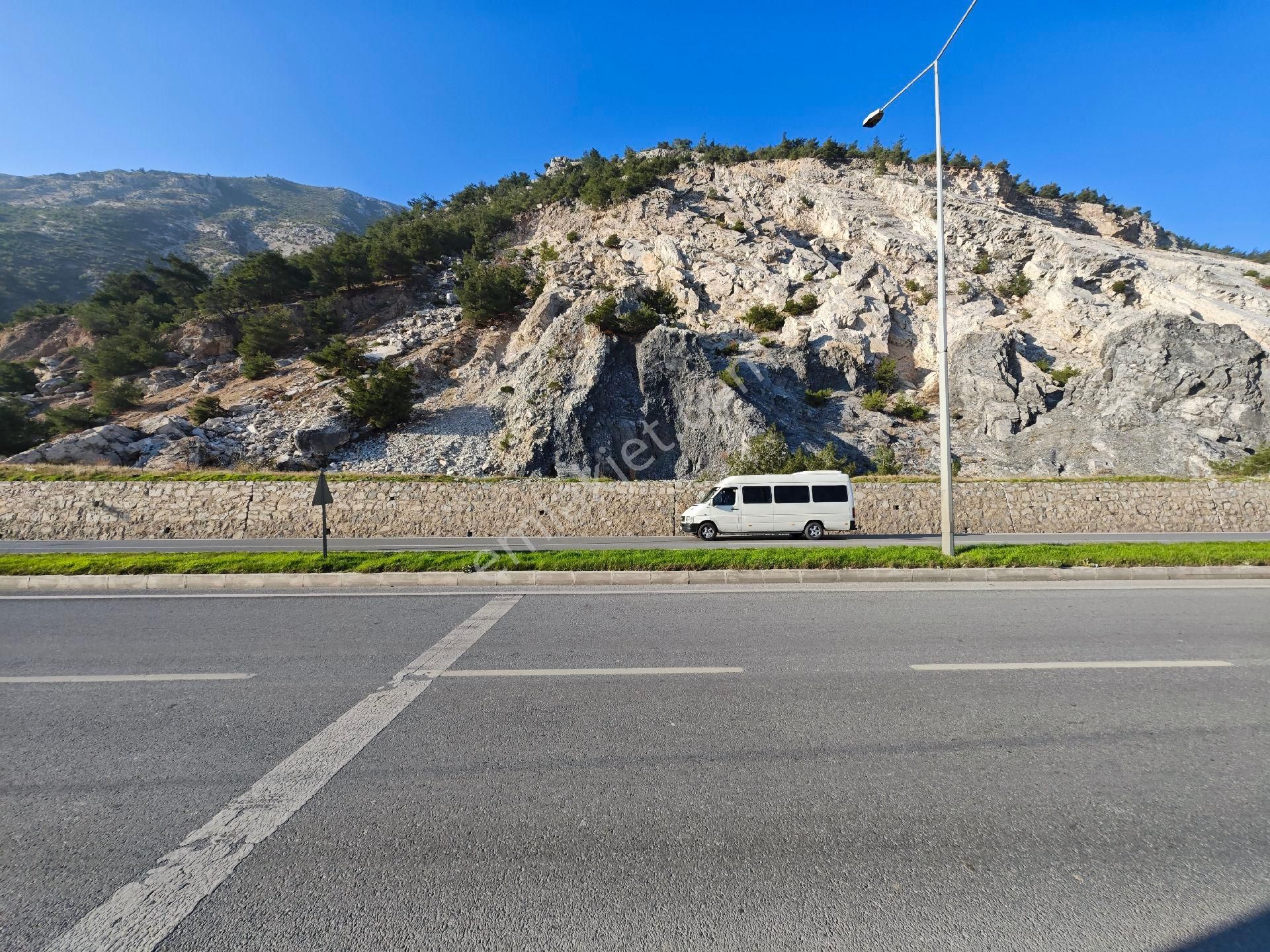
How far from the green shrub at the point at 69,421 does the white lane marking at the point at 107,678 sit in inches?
1391

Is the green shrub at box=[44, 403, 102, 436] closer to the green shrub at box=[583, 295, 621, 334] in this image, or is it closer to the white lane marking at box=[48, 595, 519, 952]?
the green shrub at box=[583, 295, 621, 334]

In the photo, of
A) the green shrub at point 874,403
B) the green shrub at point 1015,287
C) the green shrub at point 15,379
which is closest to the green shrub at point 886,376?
the green shrub at point 874,403

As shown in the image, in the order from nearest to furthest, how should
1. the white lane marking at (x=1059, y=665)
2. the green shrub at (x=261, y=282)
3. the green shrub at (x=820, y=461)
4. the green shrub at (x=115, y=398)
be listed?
1. the white lane marking at (x=1059, y=665)
2. the green shrub at (x=820, y=461)
3. the green shrub at (x=115, y=398)
4. the green shrub at (x=261, y=282)

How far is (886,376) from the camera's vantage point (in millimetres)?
33844

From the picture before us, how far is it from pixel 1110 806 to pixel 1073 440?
110ft

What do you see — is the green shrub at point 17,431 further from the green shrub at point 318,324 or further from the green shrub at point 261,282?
the green shrub at point 261,282

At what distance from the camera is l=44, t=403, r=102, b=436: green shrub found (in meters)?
28.5

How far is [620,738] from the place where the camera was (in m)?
3.34

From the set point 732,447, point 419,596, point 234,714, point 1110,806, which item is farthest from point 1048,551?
point 732,447

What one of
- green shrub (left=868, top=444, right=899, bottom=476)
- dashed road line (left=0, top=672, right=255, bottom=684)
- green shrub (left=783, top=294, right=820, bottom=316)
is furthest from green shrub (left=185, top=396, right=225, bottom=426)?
green shrub (left=783, top=294, right=820, bottom=316)

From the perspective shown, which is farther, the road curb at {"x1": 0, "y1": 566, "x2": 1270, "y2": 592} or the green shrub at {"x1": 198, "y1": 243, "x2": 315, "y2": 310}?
the green shrub at {"x1": 198, "y1": 243, "x2": 315, "y2": 310}

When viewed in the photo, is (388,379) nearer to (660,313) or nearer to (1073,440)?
(660,313)

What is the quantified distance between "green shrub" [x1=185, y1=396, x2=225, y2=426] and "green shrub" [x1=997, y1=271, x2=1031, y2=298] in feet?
179

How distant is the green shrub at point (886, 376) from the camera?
33.8 metres
